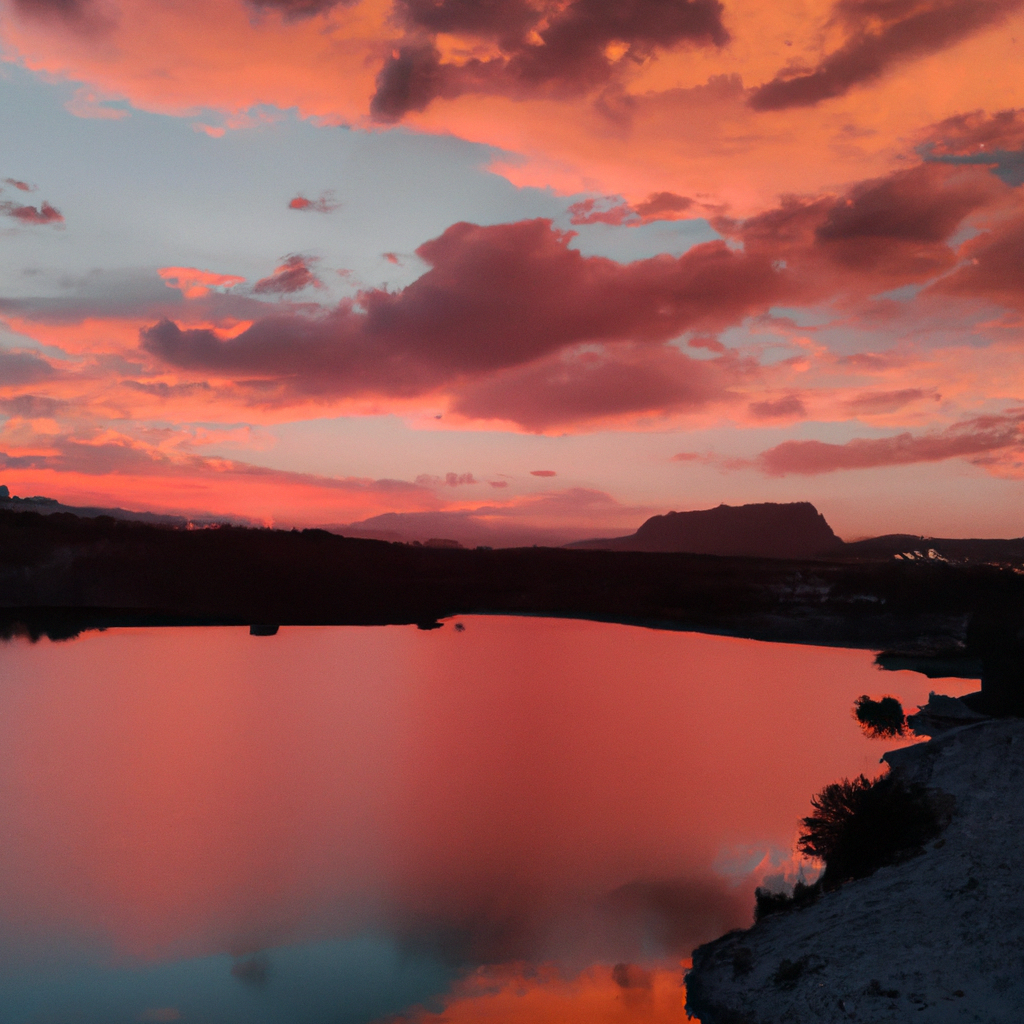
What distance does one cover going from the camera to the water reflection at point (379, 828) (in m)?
15.7

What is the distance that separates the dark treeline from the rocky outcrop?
193 ft

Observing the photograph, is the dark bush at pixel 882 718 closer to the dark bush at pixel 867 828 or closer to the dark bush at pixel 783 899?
the dark bush at pixel 867 828

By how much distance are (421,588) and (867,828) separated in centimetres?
8919

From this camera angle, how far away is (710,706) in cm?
4250

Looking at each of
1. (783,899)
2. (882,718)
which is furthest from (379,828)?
(882,718)

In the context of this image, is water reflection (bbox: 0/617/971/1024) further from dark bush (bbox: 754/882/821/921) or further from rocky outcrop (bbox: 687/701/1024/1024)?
rocky outcrop (bbox: 687/701/1024/1024)

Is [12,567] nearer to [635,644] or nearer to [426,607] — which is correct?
[426,607]

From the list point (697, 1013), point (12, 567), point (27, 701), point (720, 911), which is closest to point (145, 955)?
point (697, 1013)

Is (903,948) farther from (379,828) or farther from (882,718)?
(882,718)

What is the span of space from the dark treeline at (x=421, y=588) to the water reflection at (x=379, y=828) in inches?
1285

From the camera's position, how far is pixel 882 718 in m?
36.2

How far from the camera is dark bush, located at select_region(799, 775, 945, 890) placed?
17.0 meters

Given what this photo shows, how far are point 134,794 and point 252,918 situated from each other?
11786 millimetres

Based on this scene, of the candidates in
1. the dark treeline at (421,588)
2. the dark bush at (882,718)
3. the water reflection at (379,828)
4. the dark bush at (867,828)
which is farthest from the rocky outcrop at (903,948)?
the dark treeline at (421,588)
